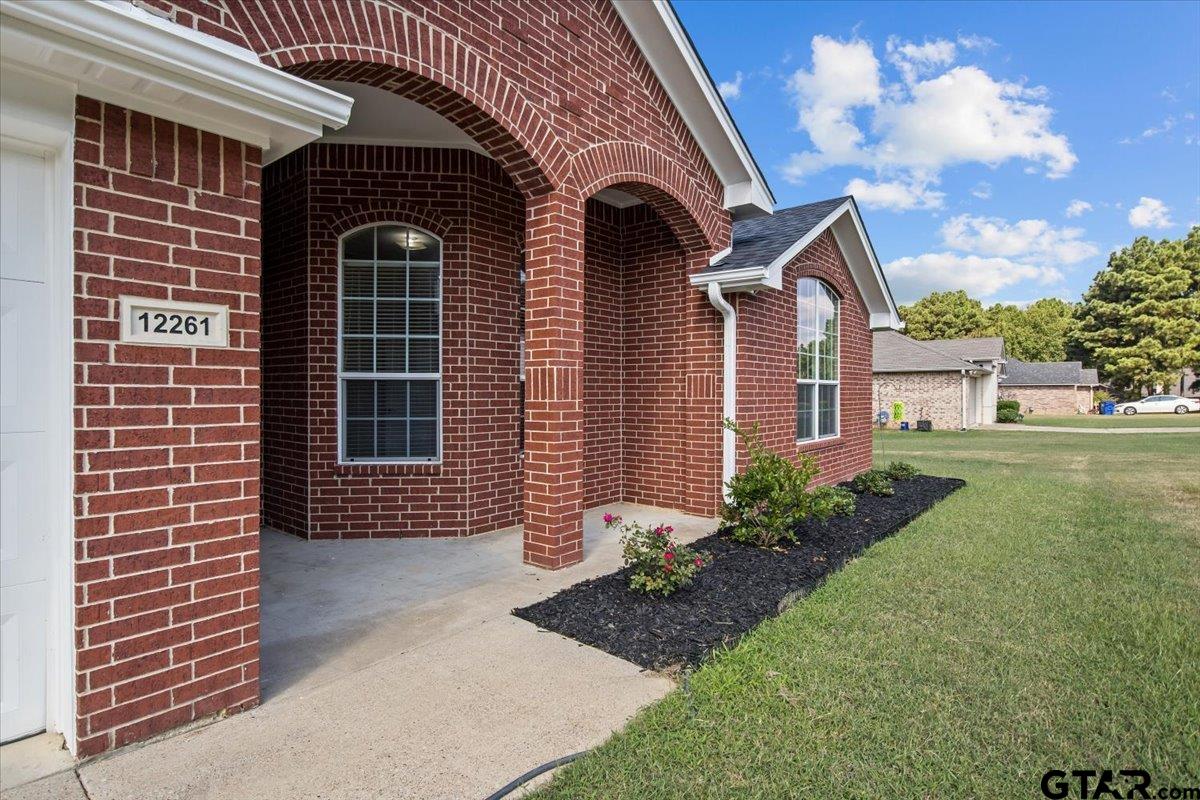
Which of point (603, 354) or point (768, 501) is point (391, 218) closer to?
point (603, 354)

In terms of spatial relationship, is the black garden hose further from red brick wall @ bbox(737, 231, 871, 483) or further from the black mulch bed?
red brick wall @ bbox(737, 231, 871, 483)

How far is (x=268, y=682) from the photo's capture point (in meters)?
3.26

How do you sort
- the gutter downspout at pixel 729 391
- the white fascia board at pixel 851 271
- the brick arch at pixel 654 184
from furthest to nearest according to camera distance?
the gutter downspout at pixel 729 391 → the white fascia board at pixel 851 271 → the brick arch at pixel 654 184

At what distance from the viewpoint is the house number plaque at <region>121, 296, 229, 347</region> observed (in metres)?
2.60

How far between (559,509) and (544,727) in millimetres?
2402

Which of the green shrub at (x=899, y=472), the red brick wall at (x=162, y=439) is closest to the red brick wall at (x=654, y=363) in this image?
the green shrub at (x=899, y=472)

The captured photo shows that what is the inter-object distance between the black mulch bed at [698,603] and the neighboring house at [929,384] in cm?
2314

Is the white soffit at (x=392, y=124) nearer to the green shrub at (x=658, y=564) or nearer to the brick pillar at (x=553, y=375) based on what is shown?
the brick pillar at (x=553, y=375)

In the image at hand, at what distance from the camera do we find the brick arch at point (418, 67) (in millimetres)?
3336

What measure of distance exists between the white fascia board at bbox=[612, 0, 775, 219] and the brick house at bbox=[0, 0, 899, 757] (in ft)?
0.11

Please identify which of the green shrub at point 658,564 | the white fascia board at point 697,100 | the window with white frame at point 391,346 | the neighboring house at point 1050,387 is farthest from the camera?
the neighboring house at point 1050,387

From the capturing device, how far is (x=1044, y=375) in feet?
144

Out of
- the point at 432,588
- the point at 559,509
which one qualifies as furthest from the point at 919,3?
the point at 432,588

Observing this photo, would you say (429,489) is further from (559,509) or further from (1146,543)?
(1146,543)
